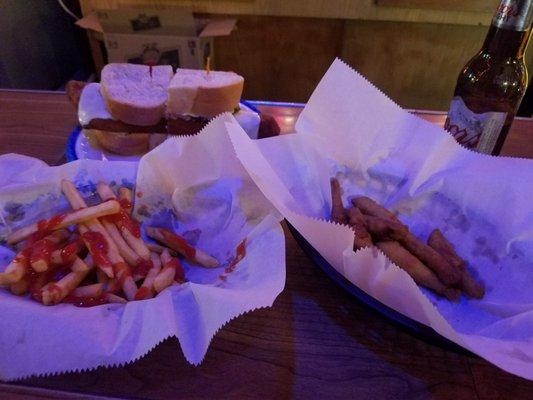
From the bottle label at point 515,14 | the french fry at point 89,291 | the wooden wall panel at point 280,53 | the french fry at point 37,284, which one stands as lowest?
the wooden wall panel at point 280,53

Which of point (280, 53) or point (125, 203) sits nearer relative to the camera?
point (125, 203)

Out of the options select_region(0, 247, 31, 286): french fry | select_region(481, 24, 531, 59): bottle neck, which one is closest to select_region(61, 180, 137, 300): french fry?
select_region(0, 247, 31, 286): french fry

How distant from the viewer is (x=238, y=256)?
2.64 feet

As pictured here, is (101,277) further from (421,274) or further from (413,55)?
(413,55)

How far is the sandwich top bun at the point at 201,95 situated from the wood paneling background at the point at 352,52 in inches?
53.8

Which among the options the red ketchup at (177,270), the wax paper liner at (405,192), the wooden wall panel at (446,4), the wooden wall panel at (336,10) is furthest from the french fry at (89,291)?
Result: the wooden wall panel at (446,4)

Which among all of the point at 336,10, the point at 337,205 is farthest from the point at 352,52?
the point at 337,205

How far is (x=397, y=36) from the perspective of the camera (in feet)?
8.50

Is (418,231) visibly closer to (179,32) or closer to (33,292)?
(33,292)

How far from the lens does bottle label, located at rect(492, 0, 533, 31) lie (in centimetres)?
88

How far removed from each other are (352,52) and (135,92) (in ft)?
5.91

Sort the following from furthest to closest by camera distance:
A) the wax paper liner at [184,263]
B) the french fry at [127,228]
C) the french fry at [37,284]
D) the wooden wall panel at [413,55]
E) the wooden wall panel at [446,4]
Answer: the wooden wall panel at [413,55]
the wooden wall panel at [446,4]
the french fry at [127,228]
the french fry at [37,284]
the wax paper liner at [184,263]

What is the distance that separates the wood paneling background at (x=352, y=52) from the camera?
8.41 ft

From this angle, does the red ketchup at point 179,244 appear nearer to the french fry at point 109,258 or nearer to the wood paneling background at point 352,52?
the french fry at point 109,258
